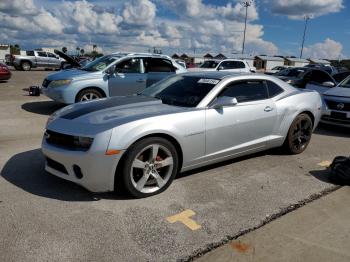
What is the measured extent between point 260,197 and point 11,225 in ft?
8.79

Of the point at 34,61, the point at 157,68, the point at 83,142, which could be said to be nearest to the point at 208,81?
the point at 83,142

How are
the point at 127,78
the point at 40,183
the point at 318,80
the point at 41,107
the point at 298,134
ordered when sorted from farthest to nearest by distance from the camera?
the point at 318,80
the point at 41,107
the point at 127,78
the point at 298,134
the point at 40,183

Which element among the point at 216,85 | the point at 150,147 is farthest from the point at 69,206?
the point at 216,85

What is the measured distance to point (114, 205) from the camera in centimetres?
380

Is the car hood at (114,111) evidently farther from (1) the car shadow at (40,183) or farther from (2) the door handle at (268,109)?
Answer: (2) the door handle at (268,109)

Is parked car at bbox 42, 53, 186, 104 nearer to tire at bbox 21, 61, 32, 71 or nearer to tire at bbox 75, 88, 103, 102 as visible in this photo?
→ tire at bbox 75, 88, 103, 102

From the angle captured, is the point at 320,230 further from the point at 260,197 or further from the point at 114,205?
the point at 114,205

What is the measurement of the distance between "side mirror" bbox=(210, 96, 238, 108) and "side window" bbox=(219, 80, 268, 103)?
0.27 metres

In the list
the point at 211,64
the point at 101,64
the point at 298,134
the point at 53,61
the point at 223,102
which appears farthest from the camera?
the point at 53,61

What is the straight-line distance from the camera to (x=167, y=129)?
4016mm

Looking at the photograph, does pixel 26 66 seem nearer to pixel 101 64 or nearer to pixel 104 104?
pixel 101 64

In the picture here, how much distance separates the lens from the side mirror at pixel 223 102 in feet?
14.6

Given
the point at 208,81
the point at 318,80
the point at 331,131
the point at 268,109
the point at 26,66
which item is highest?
the point at 208,81

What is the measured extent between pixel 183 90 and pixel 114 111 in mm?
1169
